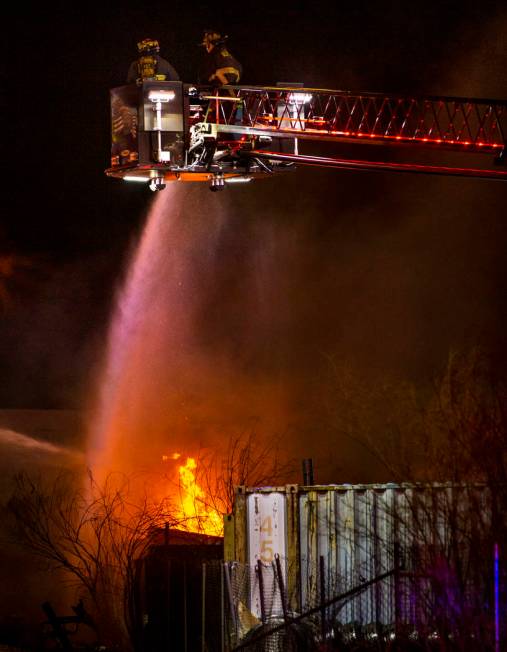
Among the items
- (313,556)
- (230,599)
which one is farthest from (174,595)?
(230,599)

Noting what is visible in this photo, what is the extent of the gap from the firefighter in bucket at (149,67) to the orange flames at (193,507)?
12.0 meters

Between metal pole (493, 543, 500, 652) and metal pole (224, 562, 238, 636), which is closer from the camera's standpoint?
metal pole (493, 543, 500, 652)

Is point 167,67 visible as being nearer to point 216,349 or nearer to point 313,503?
point 313,503

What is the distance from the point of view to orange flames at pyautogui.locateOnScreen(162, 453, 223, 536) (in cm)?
2456

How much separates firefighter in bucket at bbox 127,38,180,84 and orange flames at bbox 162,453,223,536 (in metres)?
12.0

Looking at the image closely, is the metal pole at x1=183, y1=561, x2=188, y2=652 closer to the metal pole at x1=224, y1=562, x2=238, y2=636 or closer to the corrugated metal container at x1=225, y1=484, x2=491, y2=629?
the corrugated metal container at x1=225, y1=484, x2=491, y2=629

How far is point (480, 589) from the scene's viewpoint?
31.9 feet

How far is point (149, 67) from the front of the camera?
12.7m

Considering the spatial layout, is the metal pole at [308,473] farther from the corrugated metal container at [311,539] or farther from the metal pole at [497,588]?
the metal pole at [497,588]

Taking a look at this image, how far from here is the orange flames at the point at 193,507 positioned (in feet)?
80.6

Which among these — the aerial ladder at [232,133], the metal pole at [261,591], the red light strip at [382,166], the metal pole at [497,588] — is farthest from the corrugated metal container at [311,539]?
the metal pole at [497,588]

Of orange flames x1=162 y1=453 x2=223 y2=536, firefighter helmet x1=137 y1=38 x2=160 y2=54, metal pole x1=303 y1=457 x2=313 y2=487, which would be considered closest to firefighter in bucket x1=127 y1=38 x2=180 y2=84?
firefighter helmet x1=137 y1=38 x2=160 y2=54

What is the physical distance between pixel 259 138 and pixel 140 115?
1688 mm

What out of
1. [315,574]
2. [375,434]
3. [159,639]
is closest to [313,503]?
[315,574]
